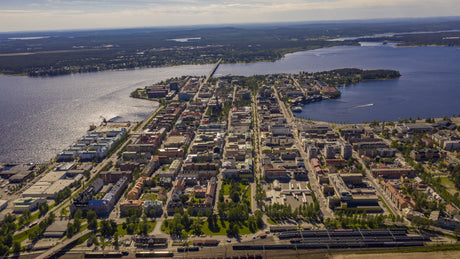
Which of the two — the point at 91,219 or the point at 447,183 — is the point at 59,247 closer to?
the point at 91,219

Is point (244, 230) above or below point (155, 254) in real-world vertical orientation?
above

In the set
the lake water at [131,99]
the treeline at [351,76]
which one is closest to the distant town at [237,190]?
the lake water at [131,99]

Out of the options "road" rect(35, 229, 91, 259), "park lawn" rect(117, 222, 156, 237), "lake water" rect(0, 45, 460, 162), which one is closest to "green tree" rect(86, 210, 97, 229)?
"road" rect(35, 229, 91, 259)

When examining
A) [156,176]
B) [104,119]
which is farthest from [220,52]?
[156,176]


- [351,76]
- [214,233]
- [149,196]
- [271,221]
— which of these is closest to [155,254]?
[214,233]

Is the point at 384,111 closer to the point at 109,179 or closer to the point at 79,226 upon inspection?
the point at 109,179

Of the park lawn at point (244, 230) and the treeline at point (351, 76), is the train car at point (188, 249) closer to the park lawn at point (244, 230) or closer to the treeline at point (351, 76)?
the park lawn at point (244, 230)

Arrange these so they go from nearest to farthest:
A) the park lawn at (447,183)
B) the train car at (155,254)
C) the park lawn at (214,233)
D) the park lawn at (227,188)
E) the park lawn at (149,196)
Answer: the train car at (155,254)
the park lawn at (214,233)
the park lawn at (149,196)
the park lawn at (447,183)
the park lawn at (227,188)
